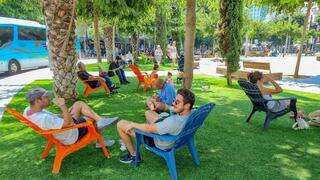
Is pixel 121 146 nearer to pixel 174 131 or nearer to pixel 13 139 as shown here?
pixel 174 131

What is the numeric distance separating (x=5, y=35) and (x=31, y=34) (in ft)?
9.03

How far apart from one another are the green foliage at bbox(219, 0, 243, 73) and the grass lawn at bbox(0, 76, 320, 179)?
4.77m

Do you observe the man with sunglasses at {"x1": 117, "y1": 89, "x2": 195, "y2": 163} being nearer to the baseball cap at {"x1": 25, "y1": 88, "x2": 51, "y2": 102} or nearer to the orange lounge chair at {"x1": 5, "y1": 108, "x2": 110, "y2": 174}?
the orange lounge chair at {"x1": 5, "y1": 108, "x2": 110, "y2": 174}

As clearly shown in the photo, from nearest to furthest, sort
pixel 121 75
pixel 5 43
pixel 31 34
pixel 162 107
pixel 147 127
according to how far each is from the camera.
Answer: pixel 147 127 < pixel 162 107 < pixel 121 75 < pixel 5 43 < pixel 31 34

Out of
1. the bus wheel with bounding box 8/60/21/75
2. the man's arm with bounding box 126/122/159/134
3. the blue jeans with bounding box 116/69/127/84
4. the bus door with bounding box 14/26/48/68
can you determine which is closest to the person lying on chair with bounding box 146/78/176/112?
the man's arm with bounding box 126/122/159/134

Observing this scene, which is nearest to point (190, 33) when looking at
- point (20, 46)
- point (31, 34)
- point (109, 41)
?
point (20, 46)

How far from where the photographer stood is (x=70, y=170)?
409 cm

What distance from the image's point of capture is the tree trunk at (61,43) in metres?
7.81

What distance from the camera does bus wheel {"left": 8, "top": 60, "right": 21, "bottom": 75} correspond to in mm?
17000

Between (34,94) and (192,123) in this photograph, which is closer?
(192,123)

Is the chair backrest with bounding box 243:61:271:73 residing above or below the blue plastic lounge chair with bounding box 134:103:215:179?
above

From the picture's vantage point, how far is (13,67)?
17.3 m

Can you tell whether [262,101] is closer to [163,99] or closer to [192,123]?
[163,99]

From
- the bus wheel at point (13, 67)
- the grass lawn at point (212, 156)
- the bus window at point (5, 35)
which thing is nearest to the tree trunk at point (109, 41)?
the bus wheel at point (13, 67)
